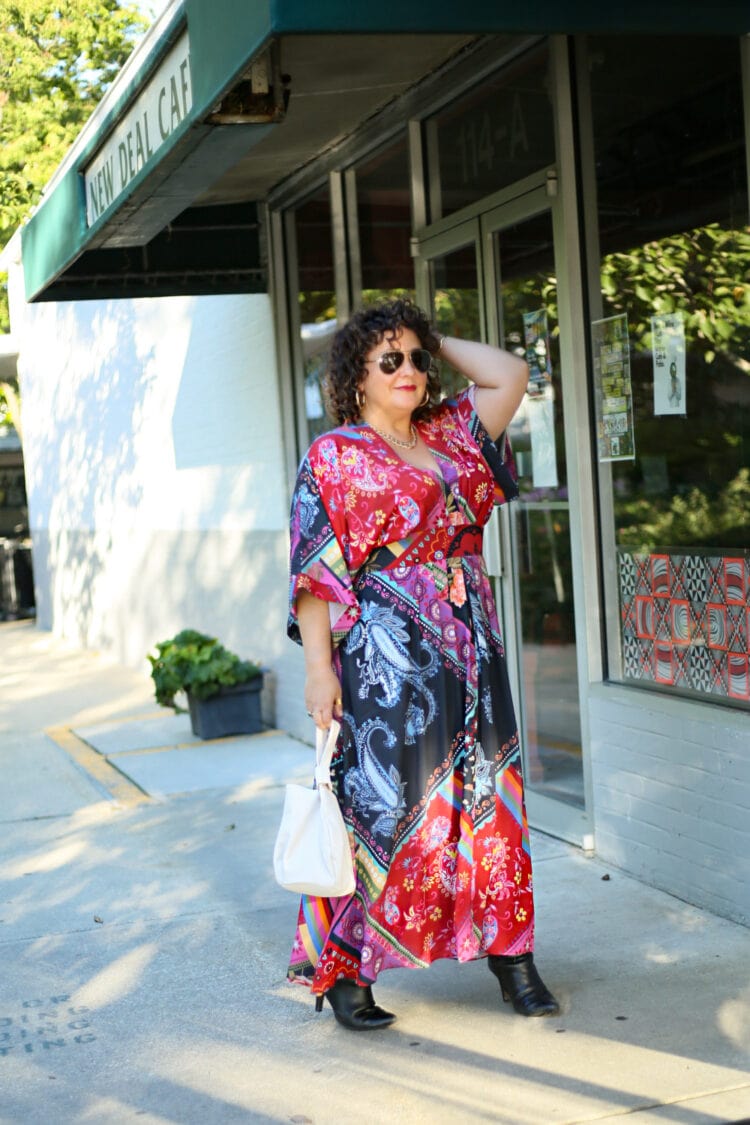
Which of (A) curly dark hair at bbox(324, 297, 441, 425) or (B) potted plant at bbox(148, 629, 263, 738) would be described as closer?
(A) curly dark hair at bbox(324, 297, 441, 425)

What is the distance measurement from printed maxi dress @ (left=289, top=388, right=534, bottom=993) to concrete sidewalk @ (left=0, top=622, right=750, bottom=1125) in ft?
0.92


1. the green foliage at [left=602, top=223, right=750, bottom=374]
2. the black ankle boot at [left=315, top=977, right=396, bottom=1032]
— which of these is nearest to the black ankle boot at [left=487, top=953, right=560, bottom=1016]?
the black ankle boot at [left=315, top=977, right=396, bottom=1032]

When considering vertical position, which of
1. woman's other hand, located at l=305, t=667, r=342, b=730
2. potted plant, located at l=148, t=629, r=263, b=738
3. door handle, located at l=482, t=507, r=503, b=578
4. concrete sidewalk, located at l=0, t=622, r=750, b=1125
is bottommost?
concrete sidewalk, located at l=0, t=622, r=750, b=1125

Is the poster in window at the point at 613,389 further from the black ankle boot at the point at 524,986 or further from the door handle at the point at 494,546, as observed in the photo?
the black ankle boot at the point at 524,986

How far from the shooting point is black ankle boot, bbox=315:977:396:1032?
400cm

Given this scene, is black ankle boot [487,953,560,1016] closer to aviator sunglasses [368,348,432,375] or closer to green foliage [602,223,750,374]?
aviator sunglasses [368,348,432,375]

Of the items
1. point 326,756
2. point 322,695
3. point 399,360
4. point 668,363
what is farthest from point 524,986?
point 668,363

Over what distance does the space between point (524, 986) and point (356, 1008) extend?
18.1 inches

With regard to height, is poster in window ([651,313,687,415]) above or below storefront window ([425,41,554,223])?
below

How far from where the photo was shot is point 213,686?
8609mm

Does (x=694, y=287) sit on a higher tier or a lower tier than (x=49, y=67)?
lower

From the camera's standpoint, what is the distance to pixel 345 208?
775 centimetres

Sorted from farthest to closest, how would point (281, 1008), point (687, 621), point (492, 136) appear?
1. point (492, 136)
2. point (687, 621)
3. point (281, 1008)

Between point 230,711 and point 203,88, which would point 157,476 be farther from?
point 203,88
